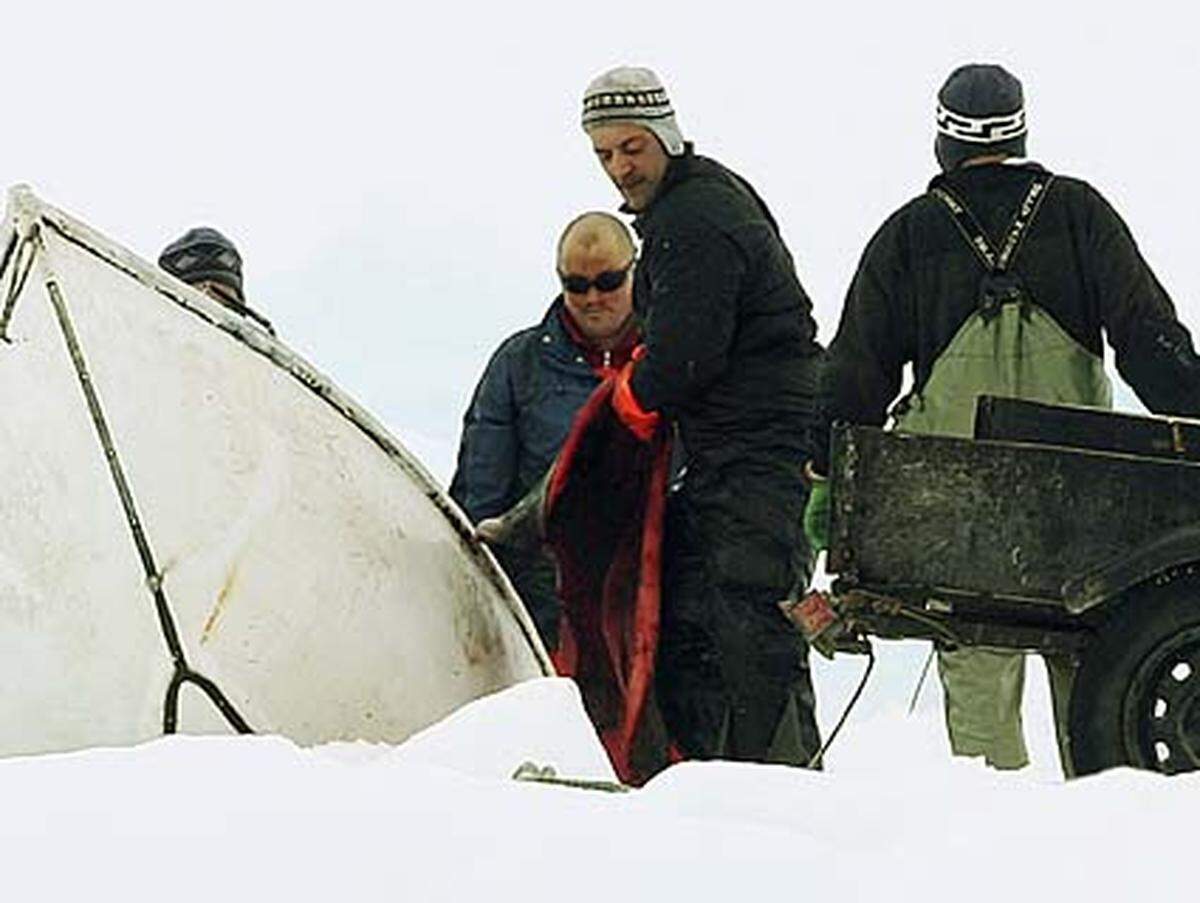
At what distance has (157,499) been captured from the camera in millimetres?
5184

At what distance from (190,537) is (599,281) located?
1281 millimetres

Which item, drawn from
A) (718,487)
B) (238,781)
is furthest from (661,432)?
(238,781)

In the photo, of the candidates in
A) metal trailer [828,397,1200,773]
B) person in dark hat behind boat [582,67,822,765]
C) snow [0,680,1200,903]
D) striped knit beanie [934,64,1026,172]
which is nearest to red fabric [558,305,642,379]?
person in dark hat behind boat [582,67,822,765]

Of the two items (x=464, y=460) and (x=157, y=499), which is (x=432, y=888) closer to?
(x=157, y=499)

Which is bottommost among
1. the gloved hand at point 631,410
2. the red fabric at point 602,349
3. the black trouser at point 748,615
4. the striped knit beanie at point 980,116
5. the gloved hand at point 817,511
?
the black trouser at point 748,615

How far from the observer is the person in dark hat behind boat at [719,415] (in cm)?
550

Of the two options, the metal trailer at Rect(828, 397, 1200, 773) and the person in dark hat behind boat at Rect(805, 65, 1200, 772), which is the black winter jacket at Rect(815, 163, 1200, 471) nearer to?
the person in dark hat behind boat at Rect(805, 65, 1200, 772)

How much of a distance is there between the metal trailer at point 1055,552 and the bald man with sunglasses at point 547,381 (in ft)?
4.93

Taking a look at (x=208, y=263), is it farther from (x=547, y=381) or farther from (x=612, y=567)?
(x=612, y=567)

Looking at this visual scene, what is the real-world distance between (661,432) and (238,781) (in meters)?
2.48

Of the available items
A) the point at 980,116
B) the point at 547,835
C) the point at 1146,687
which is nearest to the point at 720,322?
the point at 980,116

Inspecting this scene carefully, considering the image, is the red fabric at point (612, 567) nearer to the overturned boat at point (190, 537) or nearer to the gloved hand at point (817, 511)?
the overturned boat at point (190, 537)

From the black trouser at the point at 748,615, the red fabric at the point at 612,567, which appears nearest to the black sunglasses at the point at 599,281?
the red fabric at the point at 612,567

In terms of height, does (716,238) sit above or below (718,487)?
above
